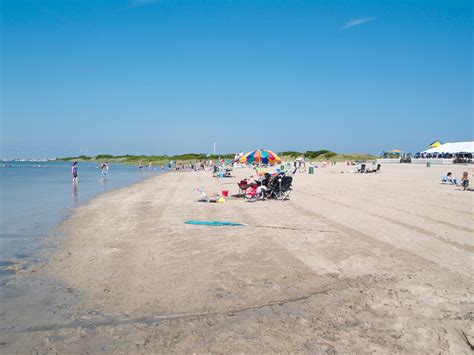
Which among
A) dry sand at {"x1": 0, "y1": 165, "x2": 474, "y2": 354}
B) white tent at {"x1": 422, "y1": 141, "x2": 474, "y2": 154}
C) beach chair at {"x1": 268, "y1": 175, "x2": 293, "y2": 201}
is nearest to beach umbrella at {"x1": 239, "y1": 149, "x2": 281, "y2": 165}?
beach chair at {"x1": 268, "y1": 175, "x2": 293, "y2": 201}

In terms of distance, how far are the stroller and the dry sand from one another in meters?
4.60

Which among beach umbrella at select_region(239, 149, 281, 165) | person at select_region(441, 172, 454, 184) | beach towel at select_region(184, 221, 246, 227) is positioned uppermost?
beach umbrella at select_region(239, 149, 281, 165)

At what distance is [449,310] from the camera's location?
3818 millimetres

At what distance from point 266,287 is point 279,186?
30.1ft

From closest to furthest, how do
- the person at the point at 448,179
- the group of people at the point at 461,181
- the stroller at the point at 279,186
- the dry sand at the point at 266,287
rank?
the dry sand at the point at 266,287 < the stroller at the point at 279,186 < the group of people at the point at 461,181 < the person at the point at 448,179

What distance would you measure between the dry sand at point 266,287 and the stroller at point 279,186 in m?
4.60

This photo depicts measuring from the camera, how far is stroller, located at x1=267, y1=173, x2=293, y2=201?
536 inches

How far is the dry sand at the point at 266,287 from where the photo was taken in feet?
10.8

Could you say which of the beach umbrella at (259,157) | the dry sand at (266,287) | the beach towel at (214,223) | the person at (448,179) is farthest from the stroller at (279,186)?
the person at (448,179)

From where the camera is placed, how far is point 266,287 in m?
4.59

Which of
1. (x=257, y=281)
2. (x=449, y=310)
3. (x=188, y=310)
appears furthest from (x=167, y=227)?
(x=449, y=310)

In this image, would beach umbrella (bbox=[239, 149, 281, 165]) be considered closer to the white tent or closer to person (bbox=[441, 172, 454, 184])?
person (bbox=[441, 172, 454, 184])

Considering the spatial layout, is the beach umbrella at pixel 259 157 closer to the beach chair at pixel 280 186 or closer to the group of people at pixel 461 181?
the beach chair at pixel 280 186

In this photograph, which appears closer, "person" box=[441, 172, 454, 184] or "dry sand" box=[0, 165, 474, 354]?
"dry sand" box=[0, 165, 474, 354]
